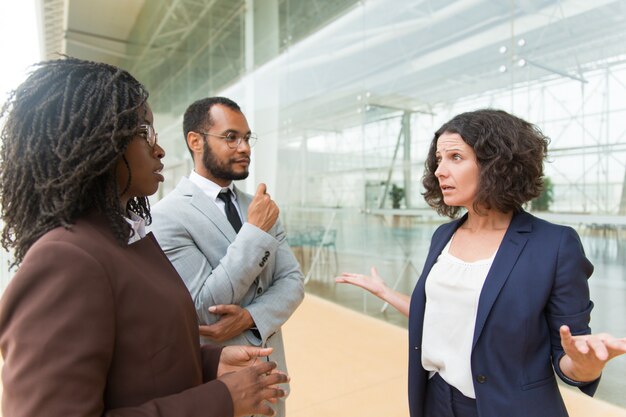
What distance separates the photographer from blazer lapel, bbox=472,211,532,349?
3.87ft

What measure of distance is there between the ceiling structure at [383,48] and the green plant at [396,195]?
0.86 meters

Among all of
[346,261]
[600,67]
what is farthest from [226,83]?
[600,67]

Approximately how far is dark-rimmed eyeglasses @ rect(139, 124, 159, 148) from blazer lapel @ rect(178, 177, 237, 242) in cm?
58

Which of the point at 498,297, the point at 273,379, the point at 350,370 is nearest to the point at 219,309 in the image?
the point at 273,379

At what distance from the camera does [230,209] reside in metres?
1.59

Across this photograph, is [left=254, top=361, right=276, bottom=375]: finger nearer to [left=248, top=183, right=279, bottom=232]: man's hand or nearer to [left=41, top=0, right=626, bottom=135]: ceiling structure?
[left=248, top=183, right=279, bottom=232]: man's hand

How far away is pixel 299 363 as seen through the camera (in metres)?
3.45

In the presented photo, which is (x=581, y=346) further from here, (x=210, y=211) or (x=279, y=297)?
(x=210, y=211)

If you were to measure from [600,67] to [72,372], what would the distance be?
11.7 feet

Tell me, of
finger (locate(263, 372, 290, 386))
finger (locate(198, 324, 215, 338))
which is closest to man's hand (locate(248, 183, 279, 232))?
finger (locate(198, 324, 215, 338))

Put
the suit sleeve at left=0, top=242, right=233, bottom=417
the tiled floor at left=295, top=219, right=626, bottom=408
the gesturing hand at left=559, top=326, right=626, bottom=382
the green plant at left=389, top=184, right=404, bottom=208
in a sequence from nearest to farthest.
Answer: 1. the suit sleeve at left=0, top=242, right=233, bottom=417
2. the gesturing hand at left=559, top=326, right=626, bottom=382
3. the tiled floor at left=295, top=219, right=626, bottom=408
4. the green plant at left=389, top=184, right=404, bottom=208

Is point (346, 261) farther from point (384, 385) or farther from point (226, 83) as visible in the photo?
point (226, 83)

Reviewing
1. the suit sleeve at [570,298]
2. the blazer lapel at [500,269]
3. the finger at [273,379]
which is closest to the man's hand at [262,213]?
the finger at [273,379]

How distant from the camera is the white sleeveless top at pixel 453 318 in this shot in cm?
124
